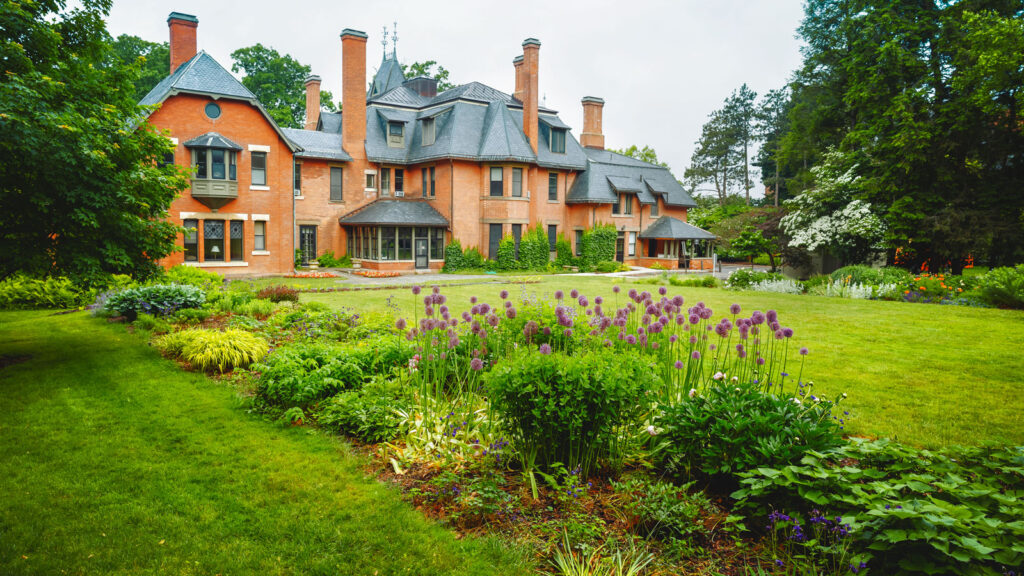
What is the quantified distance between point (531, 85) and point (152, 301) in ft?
87.5

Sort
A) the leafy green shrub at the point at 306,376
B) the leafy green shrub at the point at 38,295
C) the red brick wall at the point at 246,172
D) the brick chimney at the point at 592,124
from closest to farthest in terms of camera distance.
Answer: the leafy green shrub at the point at 306,376 → the leafy green shrub at the point at 38,295 → the red brick wall at the point at 246,172 → the brick chimney at the point at 592,124

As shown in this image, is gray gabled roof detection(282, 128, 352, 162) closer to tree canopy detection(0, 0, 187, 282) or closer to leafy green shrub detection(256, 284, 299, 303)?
leafy green shrub detection(256, 284, 299, 303)

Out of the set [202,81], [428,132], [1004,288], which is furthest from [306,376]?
[428,132]

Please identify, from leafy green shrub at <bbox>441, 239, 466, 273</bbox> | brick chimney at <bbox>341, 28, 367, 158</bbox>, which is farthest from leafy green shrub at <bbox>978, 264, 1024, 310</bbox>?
brick chimney at <bbox>341, 28, 367, 158</bbox>

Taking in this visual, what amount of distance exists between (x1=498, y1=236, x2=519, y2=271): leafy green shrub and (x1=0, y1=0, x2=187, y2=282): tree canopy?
919 inches

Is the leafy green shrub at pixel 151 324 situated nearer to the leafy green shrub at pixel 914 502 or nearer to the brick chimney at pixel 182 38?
the leafy green shrub at pixel 914 502

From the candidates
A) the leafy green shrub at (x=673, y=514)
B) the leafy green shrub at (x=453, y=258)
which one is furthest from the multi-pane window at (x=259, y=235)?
the leafy green shrub at (x=673, y=514)

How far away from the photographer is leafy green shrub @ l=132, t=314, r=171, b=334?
11.0 m

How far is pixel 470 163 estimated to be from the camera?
1264 inches

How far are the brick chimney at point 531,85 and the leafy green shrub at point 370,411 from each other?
2942 cm

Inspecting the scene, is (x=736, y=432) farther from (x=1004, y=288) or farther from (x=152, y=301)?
(x=1004, y=288)

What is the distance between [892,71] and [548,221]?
18925mm

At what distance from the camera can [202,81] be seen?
966 inches

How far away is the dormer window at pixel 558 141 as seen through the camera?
35938mm
